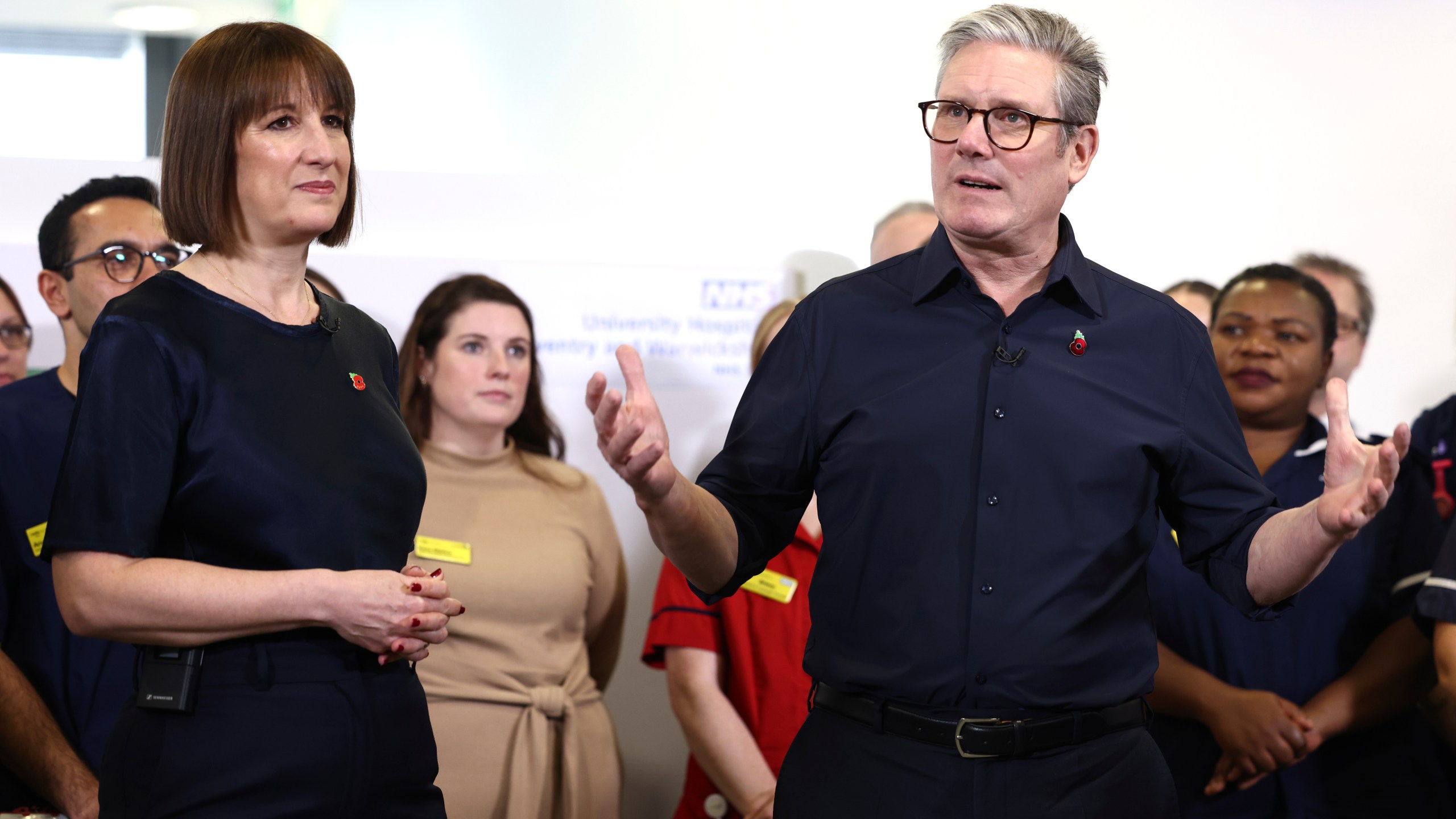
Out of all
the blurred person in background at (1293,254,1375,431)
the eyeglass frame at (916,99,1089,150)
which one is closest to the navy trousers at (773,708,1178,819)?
the eyeglass frame at (916,99,1089,150)

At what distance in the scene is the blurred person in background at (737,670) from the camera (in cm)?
279

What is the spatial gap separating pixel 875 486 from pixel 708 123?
8.34ft

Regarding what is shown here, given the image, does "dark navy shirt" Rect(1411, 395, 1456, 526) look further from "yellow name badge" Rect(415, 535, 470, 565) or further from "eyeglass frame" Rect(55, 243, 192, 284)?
"eyeglass frame" Rect(55, 243, 192, 284)

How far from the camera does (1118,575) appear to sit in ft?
5.36

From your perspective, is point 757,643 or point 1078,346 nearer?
point 1078,346

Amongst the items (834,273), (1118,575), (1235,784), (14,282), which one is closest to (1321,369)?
(1235,784)

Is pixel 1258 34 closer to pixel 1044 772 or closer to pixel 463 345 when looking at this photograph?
pixel 463 345

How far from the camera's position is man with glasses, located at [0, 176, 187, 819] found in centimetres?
210

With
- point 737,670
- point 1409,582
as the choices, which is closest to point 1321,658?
point 1409,582

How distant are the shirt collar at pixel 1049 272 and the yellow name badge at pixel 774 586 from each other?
1.28m

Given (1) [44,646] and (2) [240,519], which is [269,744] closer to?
(2) [240,519]

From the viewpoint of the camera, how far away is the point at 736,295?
368cm

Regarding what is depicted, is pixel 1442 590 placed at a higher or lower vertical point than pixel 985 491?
lower

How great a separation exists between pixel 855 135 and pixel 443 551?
2.01 m
